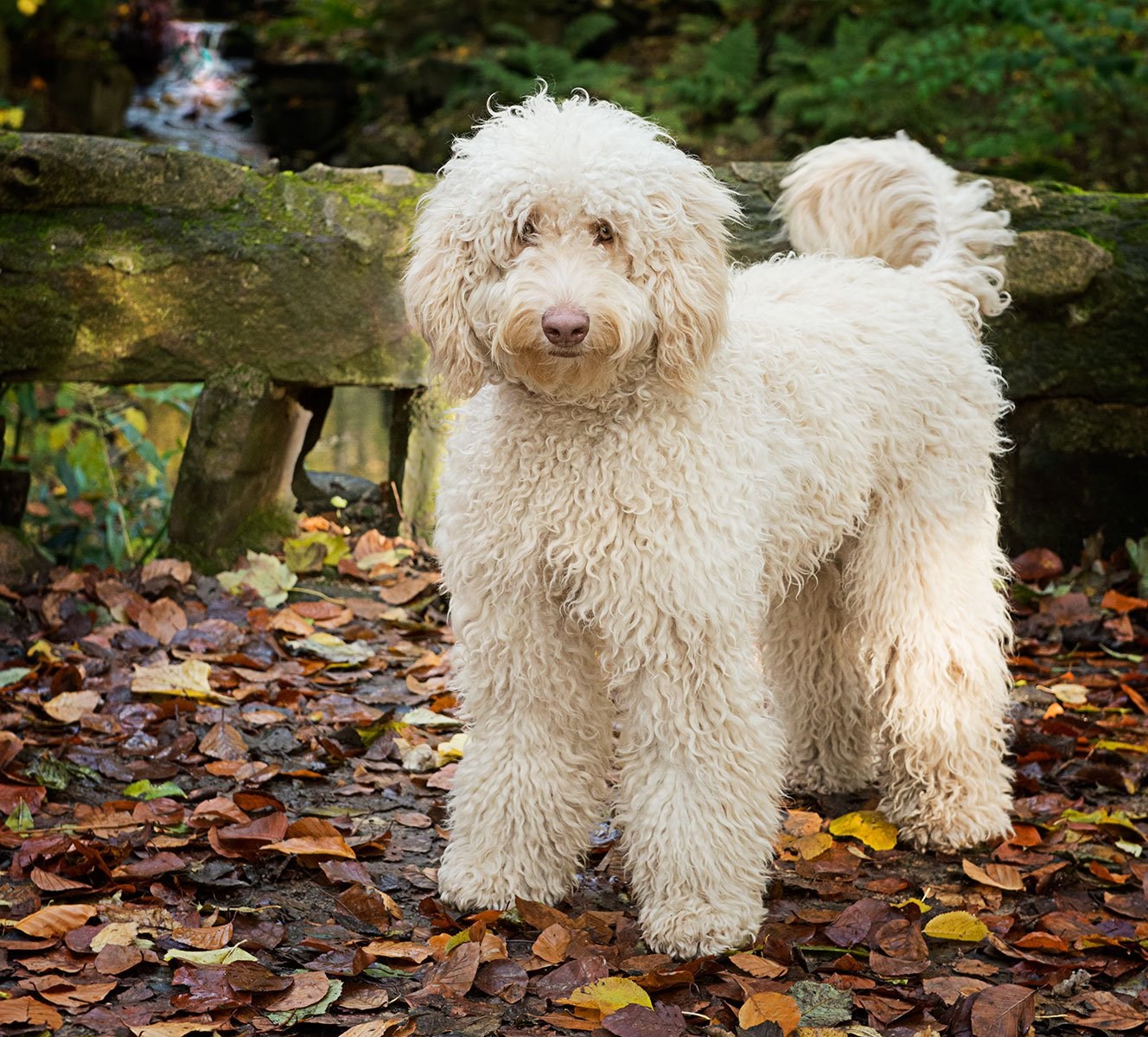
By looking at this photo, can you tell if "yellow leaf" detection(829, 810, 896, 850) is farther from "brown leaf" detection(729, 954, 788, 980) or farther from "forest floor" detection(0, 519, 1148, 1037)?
"brown leaf" detection(729, 954, 788, 980)

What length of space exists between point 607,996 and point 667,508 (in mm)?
1023

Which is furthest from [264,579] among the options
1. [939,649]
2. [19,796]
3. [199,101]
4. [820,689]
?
[199,101]

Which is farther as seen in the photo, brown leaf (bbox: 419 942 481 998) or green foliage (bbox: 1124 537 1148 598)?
green foliage (bbox: 1124 537 1148 598)

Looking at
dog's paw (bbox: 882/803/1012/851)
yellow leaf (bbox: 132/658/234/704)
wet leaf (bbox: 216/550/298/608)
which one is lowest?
dog's paw (bbox: 882/803/1012/851)

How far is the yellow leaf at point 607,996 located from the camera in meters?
2.70

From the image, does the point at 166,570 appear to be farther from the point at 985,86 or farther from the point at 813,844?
the point at 985,86

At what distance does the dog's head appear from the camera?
268cm

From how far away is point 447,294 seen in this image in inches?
112

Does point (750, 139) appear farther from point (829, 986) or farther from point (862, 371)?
point (829, 986)

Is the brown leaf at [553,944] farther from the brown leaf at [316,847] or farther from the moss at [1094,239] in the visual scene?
the moss at [1094,239]

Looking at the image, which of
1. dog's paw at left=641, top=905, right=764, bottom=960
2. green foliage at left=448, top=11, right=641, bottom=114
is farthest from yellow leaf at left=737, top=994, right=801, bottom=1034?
green foliage at left=448, top=11, right=641, bottom=114

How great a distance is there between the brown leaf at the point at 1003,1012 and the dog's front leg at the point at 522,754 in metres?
0.98

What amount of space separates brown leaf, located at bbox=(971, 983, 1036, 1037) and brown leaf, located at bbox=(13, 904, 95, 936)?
74.8 inches

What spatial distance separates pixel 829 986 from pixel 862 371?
1.49 metres
